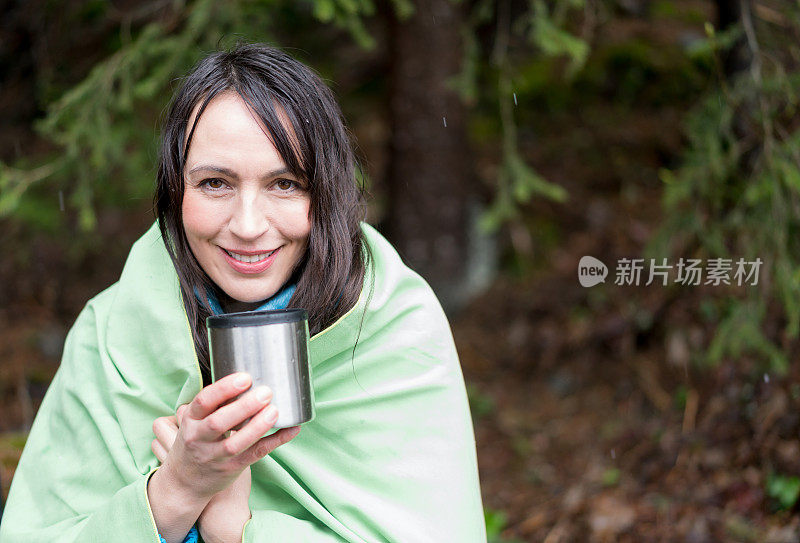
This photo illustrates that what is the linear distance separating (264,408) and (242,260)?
50cm

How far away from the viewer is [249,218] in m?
1.93

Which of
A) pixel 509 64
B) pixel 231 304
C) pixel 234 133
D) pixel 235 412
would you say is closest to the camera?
pixel 235 412

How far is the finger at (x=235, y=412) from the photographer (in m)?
1.63

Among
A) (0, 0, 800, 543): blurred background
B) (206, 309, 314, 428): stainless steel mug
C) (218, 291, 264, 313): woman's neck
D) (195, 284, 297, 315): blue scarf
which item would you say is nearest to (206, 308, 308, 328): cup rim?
(206, 309, 314, 428): stainless steel mug

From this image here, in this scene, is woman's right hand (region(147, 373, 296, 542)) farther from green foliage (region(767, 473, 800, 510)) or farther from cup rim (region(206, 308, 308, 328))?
green foliage (region(767, 473, 800, 510))

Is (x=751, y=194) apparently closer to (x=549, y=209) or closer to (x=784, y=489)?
(x=784, y=489)

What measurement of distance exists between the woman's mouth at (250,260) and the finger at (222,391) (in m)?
0.43

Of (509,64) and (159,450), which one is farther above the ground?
(509,64)

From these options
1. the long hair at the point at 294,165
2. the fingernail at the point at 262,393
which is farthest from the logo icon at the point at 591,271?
the fingernail at the point at 262,393

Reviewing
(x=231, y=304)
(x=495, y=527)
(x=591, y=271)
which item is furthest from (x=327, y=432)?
(x=591, y=271)

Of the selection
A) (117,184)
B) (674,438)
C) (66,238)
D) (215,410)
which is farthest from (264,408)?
(66,238)

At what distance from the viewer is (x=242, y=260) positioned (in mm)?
2041

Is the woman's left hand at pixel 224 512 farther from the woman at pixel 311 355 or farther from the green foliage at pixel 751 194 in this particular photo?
the green foliage at pixel 751 194

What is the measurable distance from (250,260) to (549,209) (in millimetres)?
5031
